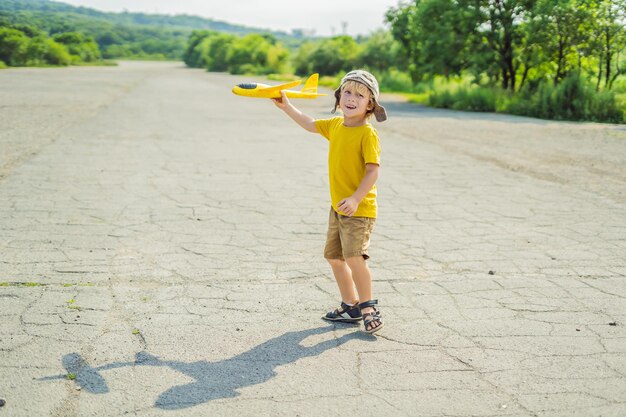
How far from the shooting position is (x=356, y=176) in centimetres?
344

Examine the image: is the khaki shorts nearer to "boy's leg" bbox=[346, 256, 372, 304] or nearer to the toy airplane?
"boy's leg" bbox=[346, 256, 372, 304]

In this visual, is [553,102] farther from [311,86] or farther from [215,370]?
[215,370]

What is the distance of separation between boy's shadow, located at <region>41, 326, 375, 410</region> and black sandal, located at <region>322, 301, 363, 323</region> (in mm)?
247

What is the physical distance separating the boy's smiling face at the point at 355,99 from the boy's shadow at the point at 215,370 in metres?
1.22

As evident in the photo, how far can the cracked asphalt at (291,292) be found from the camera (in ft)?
9.14

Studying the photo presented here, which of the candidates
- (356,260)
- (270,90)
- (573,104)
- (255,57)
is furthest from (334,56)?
(356,260)

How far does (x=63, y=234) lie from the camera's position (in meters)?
5.21

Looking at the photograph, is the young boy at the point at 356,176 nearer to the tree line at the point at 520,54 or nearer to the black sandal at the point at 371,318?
the black sandal at the point at 371,318

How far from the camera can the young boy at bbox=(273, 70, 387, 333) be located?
3334mm

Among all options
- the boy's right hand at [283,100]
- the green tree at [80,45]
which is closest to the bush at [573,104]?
the boy's right hand at [283,100]

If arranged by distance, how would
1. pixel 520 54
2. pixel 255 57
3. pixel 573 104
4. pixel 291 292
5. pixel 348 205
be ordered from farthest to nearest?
1. pixel 255 57
2. pixel 520 54
3. pixel 573 104
4. pixel 291 292
5. pixel 348 205

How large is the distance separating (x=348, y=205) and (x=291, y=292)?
3.41ft

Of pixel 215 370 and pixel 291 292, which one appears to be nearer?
pixel 215 370

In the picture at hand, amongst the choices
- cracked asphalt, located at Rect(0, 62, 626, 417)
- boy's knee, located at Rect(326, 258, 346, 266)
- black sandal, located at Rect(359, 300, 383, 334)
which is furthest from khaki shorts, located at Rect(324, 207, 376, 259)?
cracked asphalt, located at Rect(0, 62, 626, 417)
